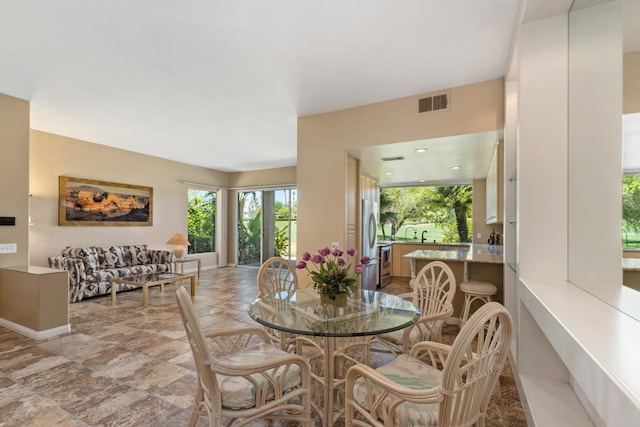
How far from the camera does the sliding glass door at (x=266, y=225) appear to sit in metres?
8.46

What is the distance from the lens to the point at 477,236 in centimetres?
693

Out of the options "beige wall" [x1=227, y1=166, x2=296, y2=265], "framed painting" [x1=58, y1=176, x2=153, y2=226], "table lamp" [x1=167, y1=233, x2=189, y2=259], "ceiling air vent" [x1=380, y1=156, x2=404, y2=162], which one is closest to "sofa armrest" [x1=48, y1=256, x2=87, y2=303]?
"framed painting" [x1=58, y1=176, x2=153, y2=226]

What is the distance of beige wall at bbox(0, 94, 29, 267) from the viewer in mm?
3658

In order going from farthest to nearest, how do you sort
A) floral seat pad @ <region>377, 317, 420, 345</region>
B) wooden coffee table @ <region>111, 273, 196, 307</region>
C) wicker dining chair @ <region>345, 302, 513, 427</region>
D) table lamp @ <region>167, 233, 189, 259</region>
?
table lamp @ <region>167, 233, 189, 259</region> → wooden coffee table @ <region>111, 273, 196, 307</region> → floral seat pad @ <region>377, 317, 420, 345</region> → wicker dining chair @ <region>345, 302, 513, 427</region>

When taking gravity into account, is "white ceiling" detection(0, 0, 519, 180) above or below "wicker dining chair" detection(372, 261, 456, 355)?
above

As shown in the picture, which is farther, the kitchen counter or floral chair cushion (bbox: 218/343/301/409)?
the kitchen counter

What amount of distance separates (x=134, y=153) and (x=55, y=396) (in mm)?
5542

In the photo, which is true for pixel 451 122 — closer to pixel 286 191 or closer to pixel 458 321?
pixel 458 321

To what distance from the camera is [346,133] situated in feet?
13.7

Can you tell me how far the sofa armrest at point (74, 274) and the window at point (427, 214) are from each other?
6.54m

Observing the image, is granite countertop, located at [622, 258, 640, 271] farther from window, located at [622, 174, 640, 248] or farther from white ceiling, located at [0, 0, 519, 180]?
white ceiling, located at [0, 0, 519, 180]

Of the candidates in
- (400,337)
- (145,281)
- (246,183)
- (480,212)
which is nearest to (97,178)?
(145,281)

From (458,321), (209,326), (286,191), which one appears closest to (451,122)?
(458,321)

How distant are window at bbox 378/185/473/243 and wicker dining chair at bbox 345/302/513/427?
22.8 feet
